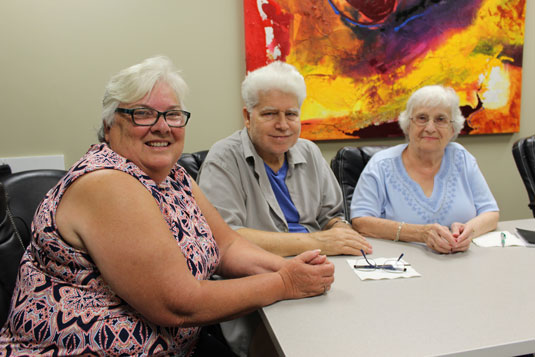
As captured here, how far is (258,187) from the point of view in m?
1.59

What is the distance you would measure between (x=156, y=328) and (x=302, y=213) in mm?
896

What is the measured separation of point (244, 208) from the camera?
61.7 inches

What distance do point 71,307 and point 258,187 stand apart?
860 mm

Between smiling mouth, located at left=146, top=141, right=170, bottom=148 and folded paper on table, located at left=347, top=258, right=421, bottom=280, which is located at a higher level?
smiling mouth, located at left=146, top=141, right=170, bottom=148

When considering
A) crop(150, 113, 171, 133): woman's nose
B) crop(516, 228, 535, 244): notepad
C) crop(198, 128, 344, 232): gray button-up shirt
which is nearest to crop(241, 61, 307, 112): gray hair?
crop(198, 128, 344, 232): gray button-up shirt

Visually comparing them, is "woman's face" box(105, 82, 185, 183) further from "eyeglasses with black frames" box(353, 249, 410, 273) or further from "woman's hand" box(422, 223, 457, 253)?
"woman's hand" box(422, 223, 457, 253)

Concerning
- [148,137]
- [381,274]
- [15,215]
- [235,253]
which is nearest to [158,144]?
[148,137]

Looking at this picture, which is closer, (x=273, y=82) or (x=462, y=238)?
(x=462, y=238)

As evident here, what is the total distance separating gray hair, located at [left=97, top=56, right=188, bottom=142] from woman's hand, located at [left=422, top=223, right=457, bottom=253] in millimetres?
1049

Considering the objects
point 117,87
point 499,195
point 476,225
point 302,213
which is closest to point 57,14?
point 117,87

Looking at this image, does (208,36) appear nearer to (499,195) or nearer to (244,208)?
(244,208)

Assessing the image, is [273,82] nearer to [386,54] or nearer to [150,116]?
[150,116]

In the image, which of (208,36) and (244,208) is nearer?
(244,208)

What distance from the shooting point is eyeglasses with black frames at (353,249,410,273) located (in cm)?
120
